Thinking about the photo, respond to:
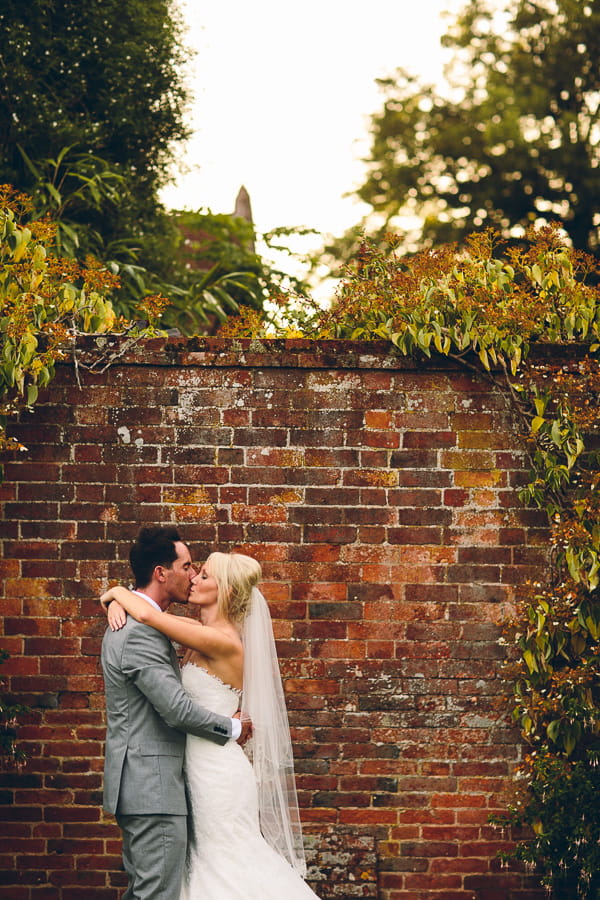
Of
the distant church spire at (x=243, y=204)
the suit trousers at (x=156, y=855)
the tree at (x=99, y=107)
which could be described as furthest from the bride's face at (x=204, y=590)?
the distant church spire at (x=243, y=204)

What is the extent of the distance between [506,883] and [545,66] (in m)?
20.2

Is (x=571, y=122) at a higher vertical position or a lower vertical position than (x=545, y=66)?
lower

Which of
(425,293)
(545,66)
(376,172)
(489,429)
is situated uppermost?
(545,66)

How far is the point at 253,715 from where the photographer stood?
156 inches

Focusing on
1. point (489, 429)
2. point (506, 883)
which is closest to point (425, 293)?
point (489, 429)

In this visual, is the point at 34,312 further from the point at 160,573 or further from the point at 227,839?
the point at 227,839

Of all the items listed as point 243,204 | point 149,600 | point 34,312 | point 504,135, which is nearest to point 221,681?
point 149,600

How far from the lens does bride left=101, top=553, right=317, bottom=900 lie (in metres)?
3.71

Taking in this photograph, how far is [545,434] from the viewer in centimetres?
447

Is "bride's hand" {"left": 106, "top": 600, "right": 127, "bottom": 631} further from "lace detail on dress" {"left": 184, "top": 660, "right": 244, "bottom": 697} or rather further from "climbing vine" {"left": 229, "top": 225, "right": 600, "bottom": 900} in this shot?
"climbing vine" {"left": 229, "top": 225, "right": 600, "bottom": 900}

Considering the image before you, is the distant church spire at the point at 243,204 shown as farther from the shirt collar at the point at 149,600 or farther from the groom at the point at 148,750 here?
the groom at the point at 148,750

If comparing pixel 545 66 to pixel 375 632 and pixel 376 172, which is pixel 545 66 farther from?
pixel 375 632

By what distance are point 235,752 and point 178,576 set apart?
2.58 ft

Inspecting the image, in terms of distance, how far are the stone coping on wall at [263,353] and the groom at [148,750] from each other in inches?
55.3
